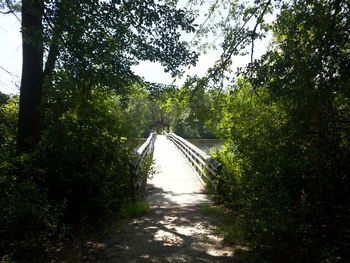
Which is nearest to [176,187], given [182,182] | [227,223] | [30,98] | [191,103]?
[182,182]

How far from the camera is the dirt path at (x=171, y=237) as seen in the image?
4.51m

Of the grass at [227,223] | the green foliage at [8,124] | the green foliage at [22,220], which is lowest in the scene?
the grass at [227,223]

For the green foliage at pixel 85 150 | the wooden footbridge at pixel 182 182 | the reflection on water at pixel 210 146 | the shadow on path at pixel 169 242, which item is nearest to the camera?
the shadow on path at pixel 169 242

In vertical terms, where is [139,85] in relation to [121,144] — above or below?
above

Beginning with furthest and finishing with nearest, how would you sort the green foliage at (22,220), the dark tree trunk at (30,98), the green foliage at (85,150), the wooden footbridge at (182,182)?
the wooden footbridge at (182,182) → the dark tree trunk at (30,98) → the green foliage at (85,150) → the green foliage at (22,220)

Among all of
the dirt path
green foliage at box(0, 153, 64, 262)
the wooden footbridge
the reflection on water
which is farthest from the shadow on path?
the reflection on water

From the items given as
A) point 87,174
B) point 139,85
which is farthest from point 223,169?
point 87,174

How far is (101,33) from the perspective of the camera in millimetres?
5711

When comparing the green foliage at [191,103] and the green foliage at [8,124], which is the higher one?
the green foliage at [191,103]

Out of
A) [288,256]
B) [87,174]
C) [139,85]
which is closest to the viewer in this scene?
[288,256]

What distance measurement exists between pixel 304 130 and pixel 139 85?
13.6ft

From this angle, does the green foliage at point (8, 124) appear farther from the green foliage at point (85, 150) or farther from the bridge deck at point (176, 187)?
the bridge deck at point (176, 187)

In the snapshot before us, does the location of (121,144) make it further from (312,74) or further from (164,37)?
(312,74)

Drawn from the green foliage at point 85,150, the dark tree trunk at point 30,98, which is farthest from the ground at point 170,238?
the dark tree trunk at point 30,98
